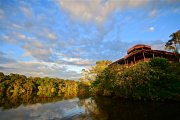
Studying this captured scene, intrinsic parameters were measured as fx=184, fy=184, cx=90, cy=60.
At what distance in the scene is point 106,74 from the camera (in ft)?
144

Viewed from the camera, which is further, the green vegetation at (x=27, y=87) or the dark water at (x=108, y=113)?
the green vegetation at (x=27, y=87)

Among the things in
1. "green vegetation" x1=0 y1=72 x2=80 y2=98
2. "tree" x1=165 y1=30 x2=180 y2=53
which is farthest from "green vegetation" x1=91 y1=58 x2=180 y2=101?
"green vegetation" x1=0 y1=72 x2=80 y2=98

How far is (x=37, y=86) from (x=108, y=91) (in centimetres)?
6248

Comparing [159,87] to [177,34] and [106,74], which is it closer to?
[106,74]

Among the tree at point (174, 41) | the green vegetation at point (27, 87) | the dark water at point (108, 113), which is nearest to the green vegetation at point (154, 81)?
the dark water at point (108, 113)

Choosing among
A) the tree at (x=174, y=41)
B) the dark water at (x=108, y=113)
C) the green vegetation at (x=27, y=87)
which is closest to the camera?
the dark water at (x=108, y=113)

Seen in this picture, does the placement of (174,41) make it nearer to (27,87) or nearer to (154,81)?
(154,81)

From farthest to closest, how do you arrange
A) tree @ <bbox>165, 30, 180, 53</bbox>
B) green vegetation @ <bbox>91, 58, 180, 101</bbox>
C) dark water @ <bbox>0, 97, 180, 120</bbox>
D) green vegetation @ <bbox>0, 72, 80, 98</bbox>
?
green vegetation @ <bbox>0, 72, 80, 98</bbox> < tree @ <bbox>165, 30, 180, 53</bbox> < green vegetation @ <bbox>91, 58, 180, 101</bbox> < dark water @ <bbox>0, 97, 180, 120</bbox>

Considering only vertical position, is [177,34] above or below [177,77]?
above

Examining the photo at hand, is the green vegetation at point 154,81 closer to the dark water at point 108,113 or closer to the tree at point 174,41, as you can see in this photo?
the dark water at point 108,113

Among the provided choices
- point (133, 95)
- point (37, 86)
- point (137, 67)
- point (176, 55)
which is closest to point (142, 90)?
point (133, 95)

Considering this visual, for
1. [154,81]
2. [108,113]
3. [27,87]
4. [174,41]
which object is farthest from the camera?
[27,87]

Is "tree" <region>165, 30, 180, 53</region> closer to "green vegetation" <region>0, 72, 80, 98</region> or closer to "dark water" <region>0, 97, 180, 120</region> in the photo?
"dark water" <region>0, 97, 180, 120</region>

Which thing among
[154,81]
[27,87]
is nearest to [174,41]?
[154,81]
